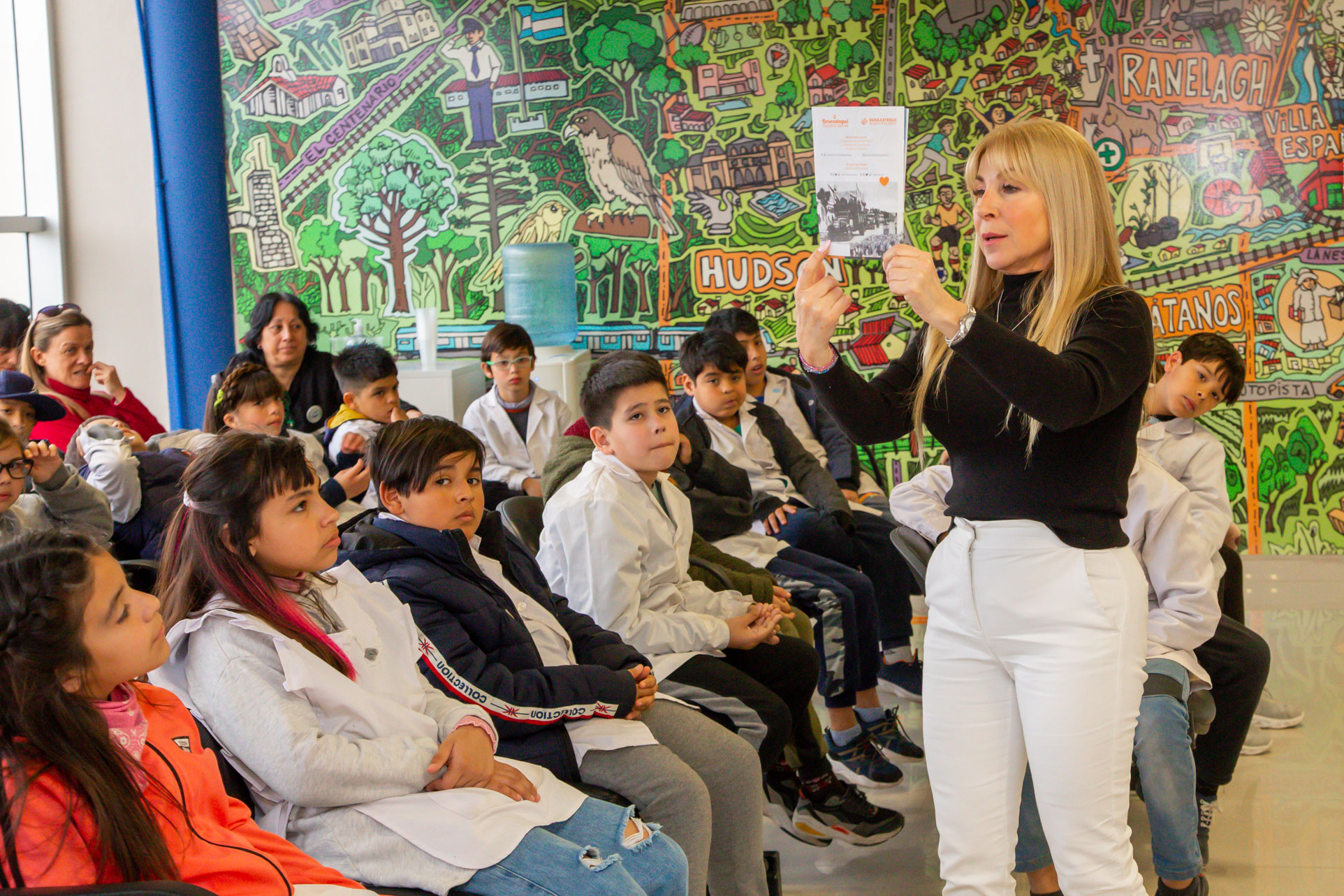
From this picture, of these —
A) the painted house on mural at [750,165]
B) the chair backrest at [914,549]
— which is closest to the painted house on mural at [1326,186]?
the painted house on mural at [750,165]

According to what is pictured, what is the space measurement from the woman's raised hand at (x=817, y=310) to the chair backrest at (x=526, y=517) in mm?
1097

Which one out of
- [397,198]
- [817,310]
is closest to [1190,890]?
[817,310]

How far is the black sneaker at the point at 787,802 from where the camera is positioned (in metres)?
2.35

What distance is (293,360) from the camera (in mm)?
4039

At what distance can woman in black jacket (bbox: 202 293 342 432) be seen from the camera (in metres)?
4.01

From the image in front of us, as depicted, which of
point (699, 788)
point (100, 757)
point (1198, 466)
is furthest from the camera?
point (1198, 466)

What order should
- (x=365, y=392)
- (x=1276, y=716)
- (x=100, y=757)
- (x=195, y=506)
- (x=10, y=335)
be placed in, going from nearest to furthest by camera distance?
(x=100, y=757)
(x=195, y=506)
(x=1276, y=716)
(x=10, y=335)
(x=365, y=392)

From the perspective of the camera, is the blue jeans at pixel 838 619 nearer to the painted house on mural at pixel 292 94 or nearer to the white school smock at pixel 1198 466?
the white school smock at pixel 1198 466

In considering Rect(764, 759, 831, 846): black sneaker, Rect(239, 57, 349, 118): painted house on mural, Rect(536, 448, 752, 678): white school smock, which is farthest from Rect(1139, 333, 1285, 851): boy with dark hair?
Rect(239, 57, 349, 118): painted house on mural

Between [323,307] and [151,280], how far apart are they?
0.73 m

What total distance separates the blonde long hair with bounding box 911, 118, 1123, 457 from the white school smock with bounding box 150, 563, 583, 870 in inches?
33.3

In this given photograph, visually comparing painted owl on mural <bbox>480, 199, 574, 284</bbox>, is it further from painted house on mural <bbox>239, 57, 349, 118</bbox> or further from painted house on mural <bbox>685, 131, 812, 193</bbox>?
painted house on mural <bbox>239, 57, 349, 118</bbox>

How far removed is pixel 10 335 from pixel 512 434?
Answer: 1.66 m

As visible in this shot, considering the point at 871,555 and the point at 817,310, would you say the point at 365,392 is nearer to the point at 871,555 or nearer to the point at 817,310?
the point at 871,555
